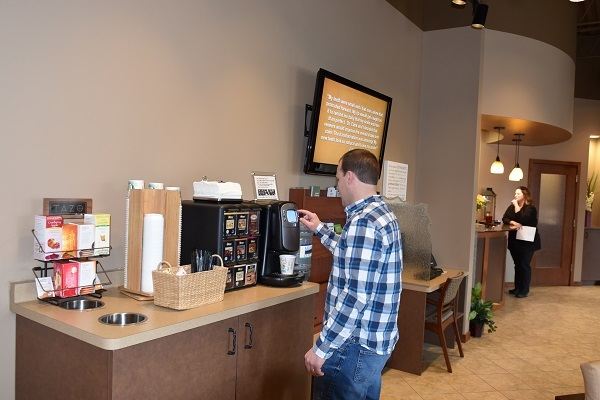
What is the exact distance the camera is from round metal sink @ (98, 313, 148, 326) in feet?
6.03

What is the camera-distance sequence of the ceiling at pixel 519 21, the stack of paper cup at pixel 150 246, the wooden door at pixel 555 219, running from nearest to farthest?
1. the stack of paper cup at pixel 150 246
2. the ceiling at pixel 519 21
3. the wooden door at pixel 555 219

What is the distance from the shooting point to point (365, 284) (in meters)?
1.95

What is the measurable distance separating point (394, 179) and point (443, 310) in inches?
52.5

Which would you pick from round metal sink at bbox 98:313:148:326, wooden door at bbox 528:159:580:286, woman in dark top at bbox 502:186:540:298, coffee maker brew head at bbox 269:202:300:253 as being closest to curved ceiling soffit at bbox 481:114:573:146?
woman in dark top at bbox 502:186:540:298

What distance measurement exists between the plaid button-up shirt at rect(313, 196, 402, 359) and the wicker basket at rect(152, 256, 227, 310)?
0.50m

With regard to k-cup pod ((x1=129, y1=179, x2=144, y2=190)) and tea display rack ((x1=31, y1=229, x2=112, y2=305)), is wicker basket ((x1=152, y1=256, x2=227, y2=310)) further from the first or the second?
k-cup pod ((x1=129, y1=179, x2=144, y2=190))

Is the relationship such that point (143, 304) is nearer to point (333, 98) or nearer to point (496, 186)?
point (333, 98)

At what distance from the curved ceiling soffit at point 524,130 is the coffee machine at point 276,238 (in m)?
3.80

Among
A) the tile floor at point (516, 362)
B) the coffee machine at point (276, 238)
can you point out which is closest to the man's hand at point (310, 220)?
the coffee machine at point (276, 238)

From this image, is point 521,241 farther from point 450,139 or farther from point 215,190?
point 215,190

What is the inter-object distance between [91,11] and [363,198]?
1475mm

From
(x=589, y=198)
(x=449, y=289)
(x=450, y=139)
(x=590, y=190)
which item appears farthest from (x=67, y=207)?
(x=590, y=190)

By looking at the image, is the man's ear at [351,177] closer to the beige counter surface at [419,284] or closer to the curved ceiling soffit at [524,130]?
the beige counter surface at [419,284]

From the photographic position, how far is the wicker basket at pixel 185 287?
1927 mm
